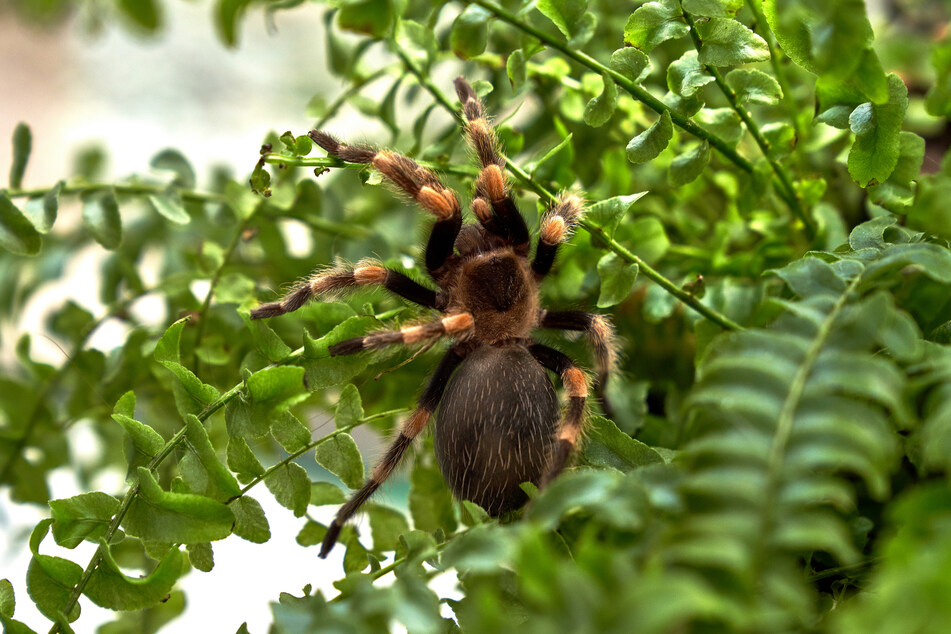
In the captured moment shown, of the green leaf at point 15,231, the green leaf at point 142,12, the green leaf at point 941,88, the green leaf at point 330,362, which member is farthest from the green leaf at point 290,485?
the green leaf at point 142,12

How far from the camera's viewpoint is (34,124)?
315cm

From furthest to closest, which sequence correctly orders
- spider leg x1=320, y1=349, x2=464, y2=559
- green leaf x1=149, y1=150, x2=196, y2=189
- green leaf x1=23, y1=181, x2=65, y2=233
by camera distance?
green leaf x1=149, y1=150, x2=196, y2=189 < green leaf x1=23, y1=181, x2=65, y2=233 < spider leg x1=320, y1=349, x2=464, y2=559

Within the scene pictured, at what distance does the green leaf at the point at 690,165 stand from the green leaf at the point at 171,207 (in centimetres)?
83

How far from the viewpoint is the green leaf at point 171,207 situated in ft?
4.37

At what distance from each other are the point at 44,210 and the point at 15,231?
0.18ft

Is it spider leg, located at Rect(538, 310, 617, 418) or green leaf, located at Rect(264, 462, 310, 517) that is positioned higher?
green leaf, located at Rect(264, 462, 310, 517)

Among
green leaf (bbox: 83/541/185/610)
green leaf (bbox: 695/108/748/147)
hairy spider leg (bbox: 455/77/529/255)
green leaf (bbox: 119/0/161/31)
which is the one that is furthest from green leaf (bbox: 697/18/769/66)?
green leaf (bbox: 119/0/161/31)

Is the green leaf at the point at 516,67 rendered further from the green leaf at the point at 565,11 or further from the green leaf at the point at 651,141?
the green leaf at the point at 651,141

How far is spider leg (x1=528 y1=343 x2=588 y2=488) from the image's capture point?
1076mm

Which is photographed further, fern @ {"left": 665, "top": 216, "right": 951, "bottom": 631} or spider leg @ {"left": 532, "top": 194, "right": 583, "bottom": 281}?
spider leg @ {"left": 532, "top": 194, "right": 583, "bottom": 281}

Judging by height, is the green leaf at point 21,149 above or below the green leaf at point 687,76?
above

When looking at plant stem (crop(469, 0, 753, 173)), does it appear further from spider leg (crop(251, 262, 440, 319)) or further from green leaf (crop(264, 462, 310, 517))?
green leaf (crop(264, 462, 310, 517))

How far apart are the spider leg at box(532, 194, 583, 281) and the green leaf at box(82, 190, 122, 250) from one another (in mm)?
743

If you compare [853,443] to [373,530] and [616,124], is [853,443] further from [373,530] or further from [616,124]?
[616,124]
